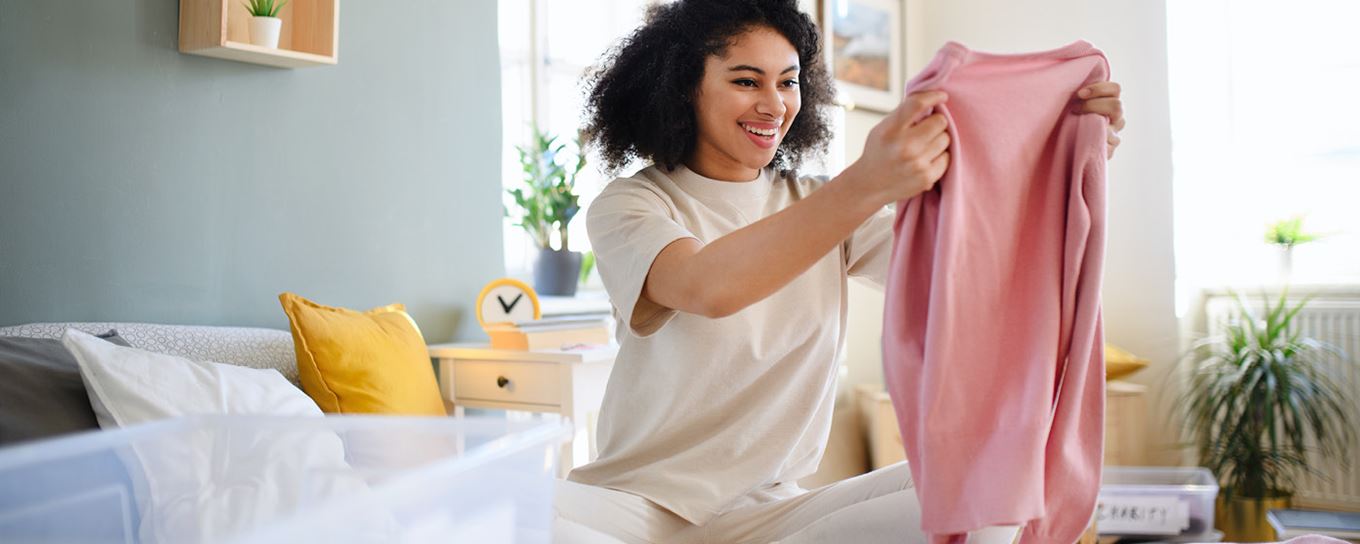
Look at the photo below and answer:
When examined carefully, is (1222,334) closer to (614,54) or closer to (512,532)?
(614,54)

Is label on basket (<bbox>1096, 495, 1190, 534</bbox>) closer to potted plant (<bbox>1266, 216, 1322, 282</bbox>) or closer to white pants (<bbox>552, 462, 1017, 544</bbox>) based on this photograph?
potted plant (<bbox>1266, 216, 1322, 282</bbox>)

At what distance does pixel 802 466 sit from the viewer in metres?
1.57

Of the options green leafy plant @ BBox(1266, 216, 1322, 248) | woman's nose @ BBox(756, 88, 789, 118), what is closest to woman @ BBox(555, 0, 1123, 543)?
woman's nose @ BBox(756, 88, 789, 118)

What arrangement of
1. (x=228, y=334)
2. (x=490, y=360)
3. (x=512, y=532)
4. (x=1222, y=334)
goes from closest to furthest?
(x=512, y=532), (x=228, y=334), (x=490, y=360), (x=1222, y=334)

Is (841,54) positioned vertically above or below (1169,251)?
above

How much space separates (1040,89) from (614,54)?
0.95 metres

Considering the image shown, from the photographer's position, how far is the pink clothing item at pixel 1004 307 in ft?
3.17

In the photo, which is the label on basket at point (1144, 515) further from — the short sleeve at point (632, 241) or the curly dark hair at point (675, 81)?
the short sleeve at point (632, 241)

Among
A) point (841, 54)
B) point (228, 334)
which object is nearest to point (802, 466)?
point (228, 334)

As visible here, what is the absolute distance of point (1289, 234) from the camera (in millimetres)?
3812

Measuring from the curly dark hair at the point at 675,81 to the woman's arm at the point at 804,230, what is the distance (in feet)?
1.31

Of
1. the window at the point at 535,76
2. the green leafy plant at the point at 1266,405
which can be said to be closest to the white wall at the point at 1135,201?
the green leafy plant at the point at 1266,405

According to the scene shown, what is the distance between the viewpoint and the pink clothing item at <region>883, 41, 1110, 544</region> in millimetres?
966

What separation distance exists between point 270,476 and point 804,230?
558 mm
